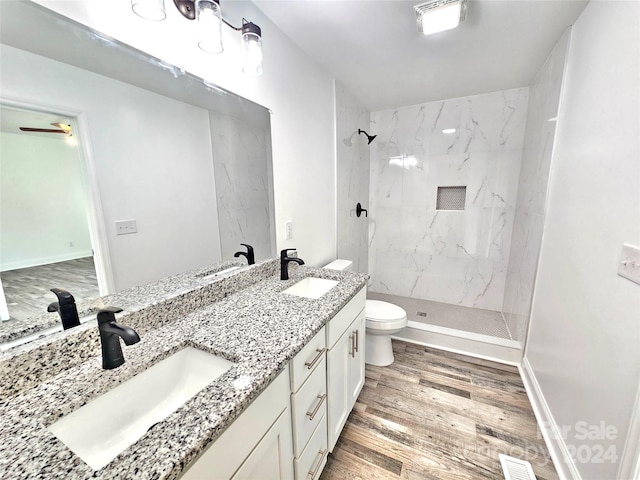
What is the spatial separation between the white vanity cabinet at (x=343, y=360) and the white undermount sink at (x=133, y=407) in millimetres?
558

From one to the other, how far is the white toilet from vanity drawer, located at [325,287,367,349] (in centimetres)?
51

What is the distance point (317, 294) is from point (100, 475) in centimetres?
123

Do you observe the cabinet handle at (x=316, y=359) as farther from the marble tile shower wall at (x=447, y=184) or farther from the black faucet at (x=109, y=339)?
the marble tile shower wall at (x=447, y=184)

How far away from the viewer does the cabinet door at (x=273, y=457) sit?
72 cm

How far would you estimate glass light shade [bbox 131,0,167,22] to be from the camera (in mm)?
879

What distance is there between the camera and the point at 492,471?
1.32 m

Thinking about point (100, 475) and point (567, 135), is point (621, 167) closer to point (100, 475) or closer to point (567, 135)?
point (567, 135)

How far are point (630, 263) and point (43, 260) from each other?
195 cm

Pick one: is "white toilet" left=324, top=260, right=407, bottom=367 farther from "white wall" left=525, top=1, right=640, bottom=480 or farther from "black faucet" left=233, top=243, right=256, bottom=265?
"white wall" left=525, top=1, right=640, bottom=480

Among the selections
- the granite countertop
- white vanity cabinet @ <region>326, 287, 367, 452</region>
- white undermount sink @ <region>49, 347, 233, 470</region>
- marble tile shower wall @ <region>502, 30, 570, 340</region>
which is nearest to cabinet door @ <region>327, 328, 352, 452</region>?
white vanity cabinet @ <region>326, 287, 367, 452</region>

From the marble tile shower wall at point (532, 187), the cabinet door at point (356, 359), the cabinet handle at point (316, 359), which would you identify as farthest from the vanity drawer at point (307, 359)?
the marble tile shower wall at point (532, 187)

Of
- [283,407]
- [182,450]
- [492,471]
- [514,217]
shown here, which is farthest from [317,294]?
[514,217]

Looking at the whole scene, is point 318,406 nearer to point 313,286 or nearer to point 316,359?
point 316,359

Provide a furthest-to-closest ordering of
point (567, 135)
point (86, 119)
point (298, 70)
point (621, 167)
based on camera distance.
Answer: point (298, 70) → point (567, 135) → point (621, 167) → point (86, 119)
